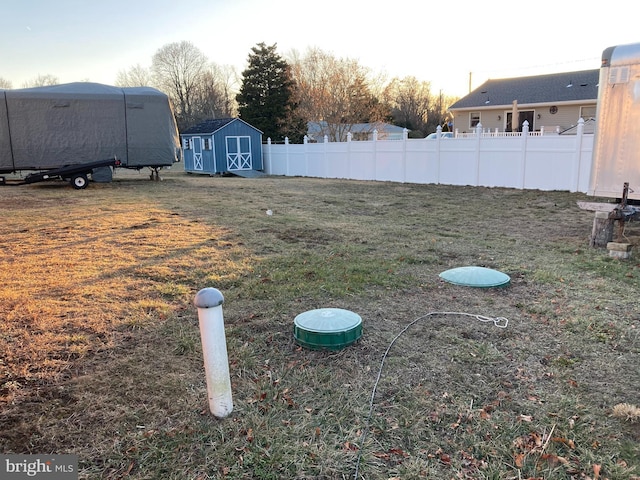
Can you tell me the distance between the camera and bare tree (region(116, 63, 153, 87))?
49.7m

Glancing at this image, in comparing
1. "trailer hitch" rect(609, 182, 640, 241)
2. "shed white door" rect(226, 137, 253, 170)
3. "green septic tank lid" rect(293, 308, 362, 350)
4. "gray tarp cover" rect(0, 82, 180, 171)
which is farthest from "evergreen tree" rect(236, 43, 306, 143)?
"green septic tank lid" rect(293, 308, 362, 350)

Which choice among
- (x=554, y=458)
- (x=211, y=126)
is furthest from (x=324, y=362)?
(x=211, y=126)

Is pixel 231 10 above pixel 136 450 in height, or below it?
above

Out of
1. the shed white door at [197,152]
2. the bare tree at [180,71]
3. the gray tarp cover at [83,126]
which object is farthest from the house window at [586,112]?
the bare tree at [180,71]

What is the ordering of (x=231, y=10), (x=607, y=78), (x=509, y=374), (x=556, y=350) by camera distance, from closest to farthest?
(x=509, y=374) → (x=556, y=350) → (x=607, y=78) → (x=231, y=10)

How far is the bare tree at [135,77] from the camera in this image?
49.7 m

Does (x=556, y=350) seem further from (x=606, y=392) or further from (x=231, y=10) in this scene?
(x=231, y=10)

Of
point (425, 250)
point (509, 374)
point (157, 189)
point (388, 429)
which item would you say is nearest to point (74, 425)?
point (388, 429)

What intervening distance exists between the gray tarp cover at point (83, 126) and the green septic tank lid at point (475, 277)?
42.5 ft

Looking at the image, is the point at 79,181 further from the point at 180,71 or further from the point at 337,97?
the point at 180,71

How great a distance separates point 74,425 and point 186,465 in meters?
0.69

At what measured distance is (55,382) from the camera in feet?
8.71

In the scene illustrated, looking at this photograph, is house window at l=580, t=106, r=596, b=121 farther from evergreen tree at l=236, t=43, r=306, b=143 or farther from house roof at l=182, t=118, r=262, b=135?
house roof at l=182, t=118, r=262, b=135

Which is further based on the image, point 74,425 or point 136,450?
point 74,425
